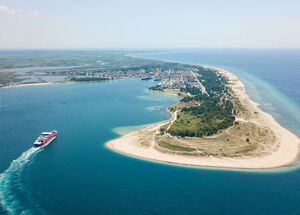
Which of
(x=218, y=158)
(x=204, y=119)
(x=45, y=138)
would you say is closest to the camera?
(x=218, y=158)

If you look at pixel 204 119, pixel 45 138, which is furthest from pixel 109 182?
pixel 204 119

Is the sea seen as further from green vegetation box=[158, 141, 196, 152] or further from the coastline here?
green vegetation box=[158, 141, 196, 152]

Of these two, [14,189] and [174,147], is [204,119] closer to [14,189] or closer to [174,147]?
[174,147]

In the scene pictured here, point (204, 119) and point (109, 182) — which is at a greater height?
point (204, 119)

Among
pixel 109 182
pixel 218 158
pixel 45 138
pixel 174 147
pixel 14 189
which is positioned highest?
pixel 45 138

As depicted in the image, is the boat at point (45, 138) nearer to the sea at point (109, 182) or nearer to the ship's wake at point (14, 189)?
the sea at point (109, 182)

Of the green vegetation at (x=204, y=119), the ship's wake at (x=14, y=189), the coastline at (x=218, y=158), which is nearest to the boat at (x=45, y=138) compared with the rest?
the ship's wake at (x=14, y=189)
